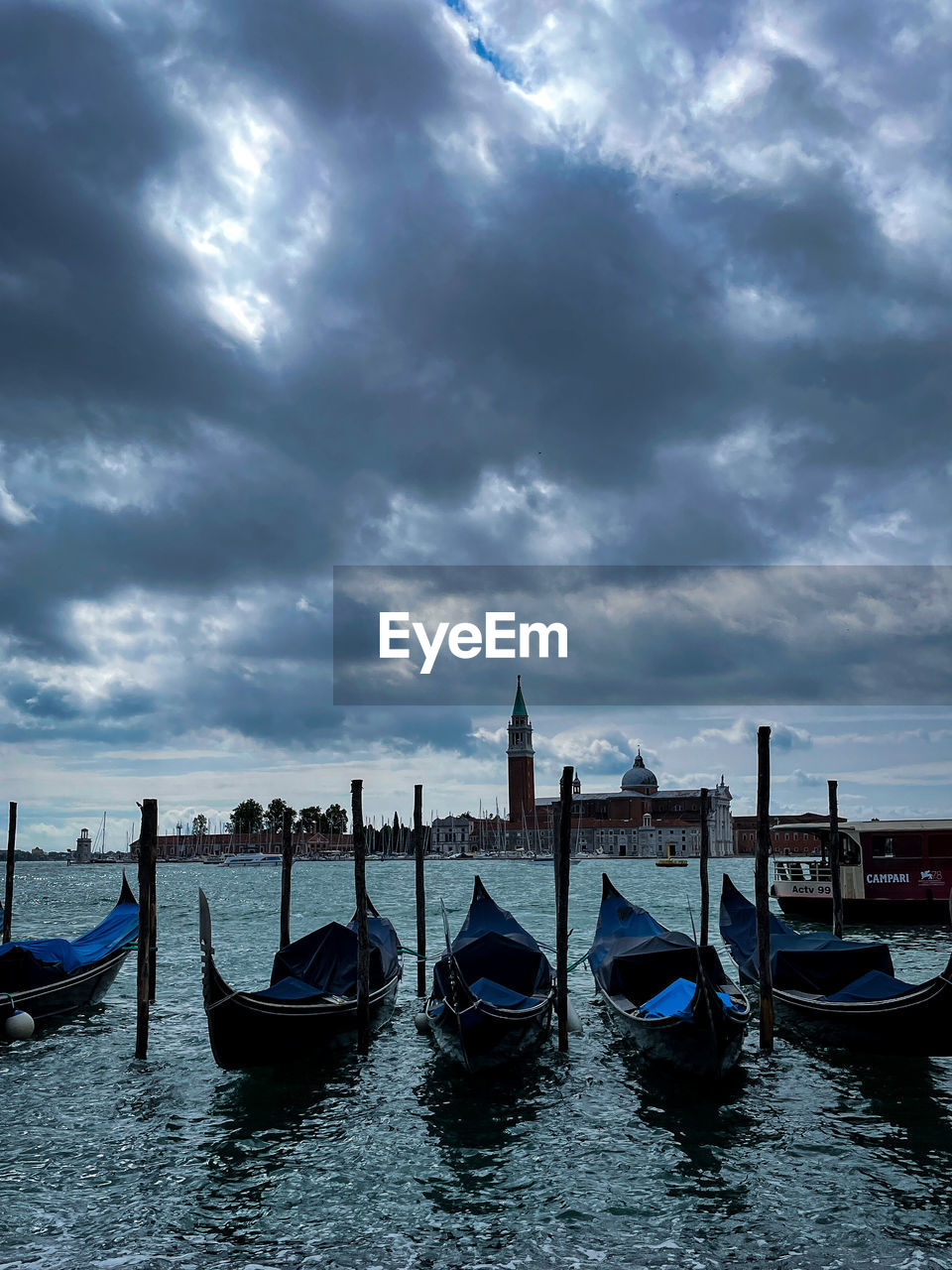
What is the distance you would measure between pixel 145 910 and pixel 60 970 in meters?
3.69

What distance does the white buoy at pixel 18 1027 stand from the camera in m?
Answer: 15.5

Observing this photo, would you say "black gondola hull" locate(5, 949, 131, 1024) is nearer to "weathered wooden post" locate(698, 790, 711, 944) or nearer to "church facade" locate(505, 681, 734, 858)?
"weathered wooden post" locate(698, 790, 711, 944)

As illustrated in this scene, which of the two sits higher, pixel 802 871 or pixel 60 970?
pixel 60 970

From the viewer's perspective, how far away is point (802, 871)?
36.5 meters

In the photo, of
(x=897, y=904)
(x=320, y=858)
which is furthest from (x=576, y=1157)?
(x=320, y=858)

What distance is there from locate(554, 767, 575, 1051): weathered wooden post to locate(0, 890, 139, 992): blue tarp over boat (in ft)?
29.8

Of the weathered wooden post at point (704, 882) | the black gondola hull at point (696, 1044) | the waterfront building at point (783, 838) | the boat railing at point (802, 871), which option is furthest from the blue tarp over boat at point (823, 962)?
the waterfront building at point (783, 838)

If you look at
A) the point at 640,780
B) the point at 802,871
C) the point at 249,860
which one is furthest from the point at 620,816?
the point at 802,871

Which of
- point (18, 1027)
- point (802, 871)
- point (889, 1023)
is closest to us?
point (889, 1023)

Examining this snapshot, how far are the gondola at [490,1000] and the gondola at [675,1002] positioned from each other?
3.81ft

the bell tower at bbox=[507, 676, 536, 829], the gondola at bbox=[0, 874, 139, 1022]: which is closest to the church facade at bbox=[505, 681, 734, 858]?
the bell tower at bbox=[507, 676, 536, 829]

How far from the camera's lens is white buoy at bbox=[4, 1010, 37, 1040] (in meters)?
15.5

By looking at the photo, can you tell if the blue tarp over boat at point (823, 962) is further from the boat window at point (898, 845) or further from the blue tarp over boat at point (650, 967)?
the boat window at point (898, 845)

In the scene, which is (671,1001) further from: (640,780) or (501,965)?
(640,780)
